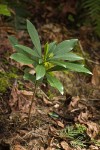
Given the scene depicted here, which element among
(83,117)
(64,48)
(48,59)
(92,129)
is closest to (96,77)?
(83,117)

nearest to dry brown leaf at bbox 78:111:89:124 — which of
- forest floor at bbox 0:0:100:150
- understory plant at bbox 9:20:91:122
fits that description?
forest floor at bbox 0:0:100:150

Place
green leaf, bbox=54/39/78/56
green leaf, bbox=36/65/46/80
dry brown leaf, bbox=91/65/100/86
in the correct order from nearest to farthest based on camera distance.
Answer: green leaf, bbox=36/65/46/80
green leaf, bbox=54/39/78/56
dry brown leaf, bbox=91/65/100/86

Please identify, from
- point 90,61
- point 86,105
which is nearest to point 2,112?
point 86,105

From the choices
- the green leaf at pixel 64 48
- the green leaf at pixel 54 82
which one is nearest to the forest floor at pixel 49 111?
the green leaf at pixel 54 82

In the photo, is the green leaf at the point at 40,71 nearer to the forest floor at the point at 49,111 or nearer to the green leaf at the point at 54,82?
the green leaf at the point at 54,82

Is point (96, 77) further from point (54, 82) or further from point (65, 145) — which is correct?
point (54, 82)

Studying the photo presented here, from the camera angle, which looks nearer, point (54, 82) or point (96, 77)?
point (54, 82)

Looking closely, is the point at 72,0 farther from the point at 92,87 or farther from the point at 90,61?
the point at 92,87

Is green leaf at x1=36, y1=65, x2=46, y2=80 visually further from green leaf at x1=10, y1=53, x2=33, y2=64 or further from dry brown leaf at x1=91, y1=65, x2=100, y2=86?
dry brown leaf at x1=91, y1=65, x2=100, y2=86
